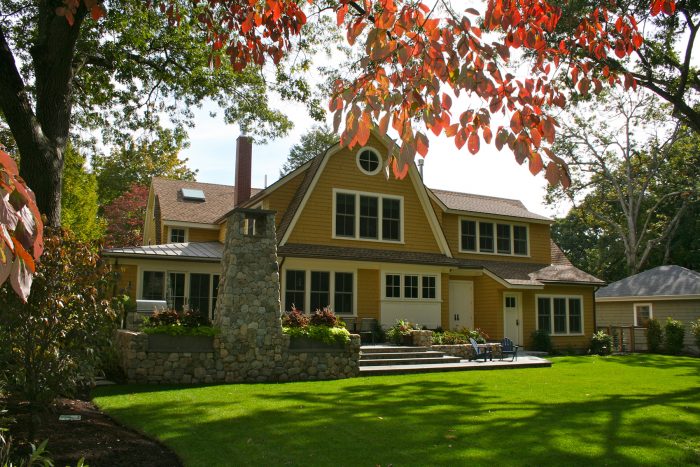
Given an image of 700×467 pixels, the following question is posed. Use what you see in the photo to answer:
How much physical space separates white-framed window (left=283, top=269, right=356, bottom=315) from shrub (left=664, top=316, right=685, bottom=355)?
582 inches

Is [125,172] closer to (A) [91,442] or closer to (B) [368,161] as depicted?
(B) [368,161]

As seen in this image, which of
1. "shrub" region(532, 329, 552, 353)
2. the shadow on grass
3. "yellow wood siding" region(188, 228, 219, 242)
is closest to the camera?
the shadow on grass

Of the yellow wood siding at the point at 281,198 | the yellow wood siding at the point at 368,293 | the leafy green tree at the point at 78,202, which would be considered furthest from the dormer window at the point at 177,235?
the yellow wood siding at the point at 368,293

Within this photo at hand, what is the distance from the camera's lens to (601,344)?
2352 cm

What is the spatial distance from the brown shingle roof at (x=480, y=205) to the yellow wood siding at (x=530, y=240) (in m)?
0.43

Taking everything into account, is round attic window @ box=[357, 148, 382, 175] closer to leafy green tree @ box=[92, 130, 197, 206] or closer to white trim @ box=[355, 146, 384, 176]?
white trim @ box=[355, 146, 384, 176]

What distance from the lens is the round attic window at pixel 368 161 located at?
67.2 ft

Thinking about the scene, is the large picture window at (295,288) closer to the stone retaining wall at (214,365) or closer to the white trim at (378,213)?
the white trim at (378,213)

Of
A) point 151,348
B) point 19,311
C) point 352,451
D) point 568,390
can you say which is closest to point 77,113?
point 151,348

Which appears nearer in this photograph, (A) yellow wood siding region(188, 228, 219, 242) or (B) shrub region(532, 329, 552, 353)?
(B) shrub region(532, 329, 552, 353)

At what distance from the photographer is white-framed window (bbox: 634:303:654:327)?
1096 inches

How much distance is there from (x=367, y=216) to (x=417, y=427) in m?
12.8

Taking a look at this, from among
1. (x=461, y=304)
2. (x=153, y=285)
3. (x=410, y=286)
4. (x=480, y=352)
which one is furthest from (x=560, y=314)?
(x=153, y=285)

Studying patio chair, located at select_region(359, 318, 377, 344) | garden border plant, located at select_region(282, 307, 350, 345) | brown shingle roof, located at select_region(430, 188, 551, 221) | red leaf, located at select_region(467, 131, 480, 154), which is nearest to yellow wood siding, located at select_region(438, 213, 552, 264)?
brown shingle roof, located at select_region(430, 188, 551, 221)
